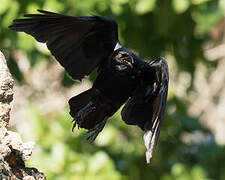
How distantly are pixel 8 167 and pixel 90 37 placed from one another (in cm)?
160

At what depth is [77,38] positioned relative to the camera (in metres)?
4.65

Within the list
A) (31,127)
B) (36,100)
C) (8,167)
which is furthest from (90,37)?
(36,100)

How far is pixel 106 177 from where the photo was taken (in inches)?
262

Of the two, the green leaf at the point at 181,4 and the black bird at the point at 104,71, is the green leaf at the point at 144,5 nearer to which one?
the green leaf at the point at 181,4

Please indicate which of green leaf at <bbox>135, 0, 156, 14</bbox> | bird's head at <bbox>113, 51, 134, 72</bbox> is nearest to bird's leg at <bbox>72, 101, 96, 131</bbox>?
bird's head at <bbox>113, 51, 134, 72</bbox>

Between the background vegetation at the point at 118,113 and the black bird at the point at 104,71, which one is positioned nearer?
the black bird at the point at 104,71

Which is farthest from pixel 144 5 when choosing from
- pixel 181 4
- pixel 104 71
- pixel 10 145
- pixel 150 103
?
pixel 10 145

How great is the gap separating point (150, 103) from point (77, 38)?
0.71 meters

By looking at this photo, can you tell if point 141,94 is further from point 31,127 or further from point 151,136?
point 31,127

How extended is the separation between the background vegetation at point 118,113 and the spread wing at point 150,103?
173 cm

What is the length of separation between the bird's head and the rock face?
113cm

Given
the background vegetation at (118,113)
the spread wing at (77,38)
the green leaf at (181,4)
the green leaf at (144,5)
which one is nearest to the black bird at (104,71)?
the spread wing at (77,38)

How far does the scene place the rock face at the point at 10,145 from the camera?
3.41 metres

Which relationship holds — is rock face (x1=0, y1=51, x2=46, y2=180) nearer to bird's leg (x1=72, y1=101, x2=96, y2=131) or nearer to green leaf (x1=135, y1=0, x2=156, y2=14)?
bird's leg (x1=72, y1=101, x2=96, y2=131)
